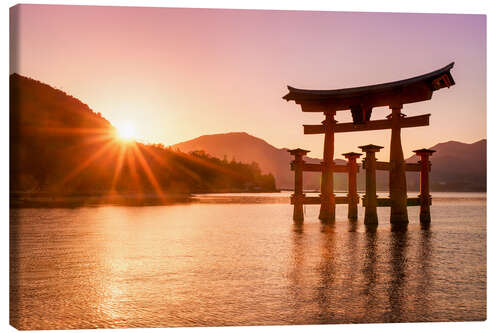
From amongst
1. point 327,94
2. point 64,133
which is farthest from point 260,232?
point 64,133

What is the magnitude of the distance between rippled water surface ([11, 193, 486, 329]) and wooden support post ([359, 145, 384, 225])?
5.28 feet

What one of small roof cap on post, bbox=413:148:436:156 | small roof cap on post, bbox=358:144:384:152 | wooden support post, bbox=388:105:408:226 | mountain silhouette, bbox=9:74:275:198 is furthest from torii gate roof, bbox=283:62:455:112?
mountain silhouette, bbox=9:74:275:198

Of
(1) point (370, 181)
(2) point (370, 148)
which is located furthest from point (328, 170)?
(2) point (370, 148)

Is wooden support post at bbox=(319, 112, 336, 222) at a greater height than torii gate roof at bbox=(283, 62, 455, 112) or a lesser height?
lesser

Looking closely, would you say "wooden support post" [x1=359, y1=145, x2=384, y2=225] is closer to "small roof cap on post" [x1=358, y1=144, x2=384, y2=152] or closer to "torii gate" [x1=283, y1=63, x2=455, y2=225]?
"small roof cap on post" [x1=358, y1=144, x2=384, y2=152]

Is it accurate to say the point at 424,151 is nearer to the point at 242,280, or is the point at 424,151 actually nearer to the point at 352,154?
the point at 352,154

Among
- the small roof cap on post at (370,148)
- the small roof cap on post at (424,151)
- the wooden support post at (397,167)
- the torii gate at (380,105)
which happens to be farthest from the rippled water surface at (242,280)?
the small roof cap on post at (424,151)

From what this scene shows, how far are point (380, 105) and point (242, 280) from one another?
30.3 feet

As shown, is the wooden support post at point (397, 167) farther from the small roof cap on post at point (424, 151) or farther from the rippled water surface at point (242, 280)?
the small roof cap on post at point (424, 151)

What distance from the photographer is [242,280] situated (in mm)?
7949

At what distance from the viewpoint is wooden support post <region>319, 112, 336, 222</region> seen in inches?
629

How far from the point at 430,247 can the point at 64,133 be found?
4127 cm

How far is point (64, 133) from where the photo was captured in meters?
45.5

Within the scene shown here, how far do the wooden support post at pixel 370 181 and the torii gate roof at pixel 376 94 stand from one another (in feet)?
4.84
